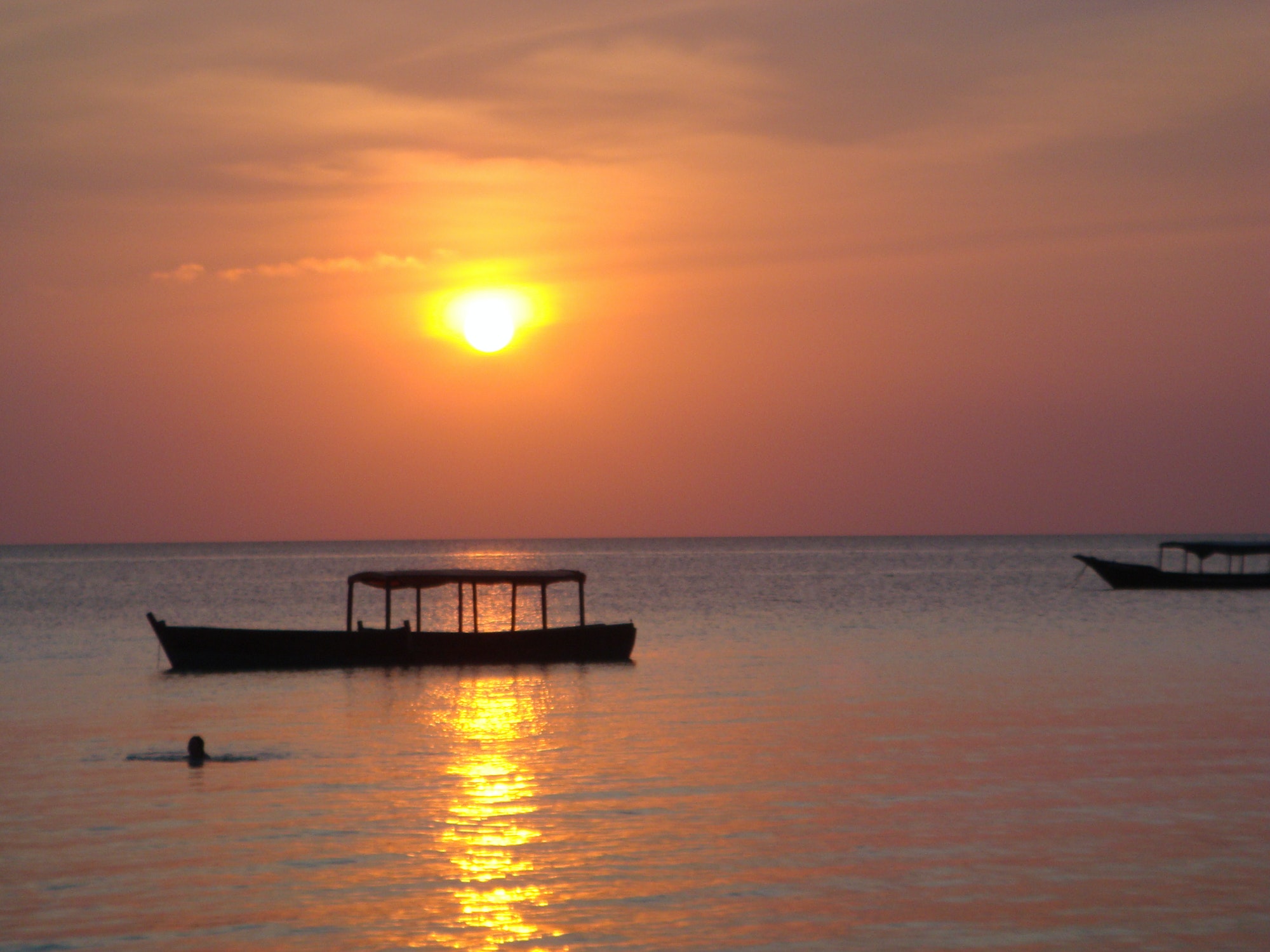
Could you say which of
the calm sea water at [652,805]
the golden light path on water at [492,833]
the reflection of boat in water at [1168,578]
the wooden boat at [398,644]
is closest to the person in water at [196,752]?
the calm sea water at [652,805]

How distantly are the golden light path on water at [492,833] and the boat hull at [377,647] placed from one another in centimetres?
1120

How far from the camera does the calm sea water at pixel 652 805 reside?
14.3 metres

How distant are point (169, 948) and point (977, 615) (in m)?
58.8

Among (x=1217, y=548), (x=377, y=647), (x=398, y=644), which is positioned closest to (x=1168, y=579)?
(x=1217, y=548)

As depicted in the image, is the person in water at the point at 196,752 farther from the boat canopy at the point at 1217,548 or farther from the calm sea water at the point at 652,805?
the boat canopy at the point at 1217,548

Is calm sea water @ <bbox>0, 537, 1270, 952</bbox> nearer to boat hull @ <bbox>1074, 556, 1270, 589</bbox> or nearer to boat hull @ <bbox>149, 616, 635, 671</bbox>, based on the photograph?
boat hull @ <bbox>149, 616, 635, 671</bbox>

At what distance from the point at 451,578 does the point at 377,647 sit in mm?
3197

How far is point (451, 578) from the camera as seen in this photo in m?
44.0

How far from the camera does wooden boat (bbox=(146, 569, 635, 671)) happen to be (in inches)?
1656

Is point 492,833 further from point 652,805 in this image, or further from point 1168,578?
point 1168,578

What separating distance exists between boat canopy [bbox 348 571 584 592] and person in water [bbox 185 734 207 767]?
17.8 meters

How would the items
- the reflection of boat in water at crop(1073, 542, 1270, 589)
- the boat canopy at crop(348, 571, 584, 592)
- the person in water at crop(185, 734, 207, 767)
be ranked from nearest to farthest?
1. the person in water at crop(185, 734, 207, 767)
2. the boat canopy at crop(348, 571, 584, 592)
3. the reflection of boat in water at crop(1073, 542, 1270, 589)

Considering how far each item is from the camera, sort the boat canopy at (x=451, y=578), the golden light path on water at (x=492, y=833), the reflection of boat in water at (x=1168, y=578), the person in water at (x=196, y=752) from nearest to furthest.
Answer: the golden light path on water at (x=492, y=833) < the person in water at (x=196, y=752) < the boat canopy at (x=451, y=578) < the reflection of boat in water at (x=1168, y=578)

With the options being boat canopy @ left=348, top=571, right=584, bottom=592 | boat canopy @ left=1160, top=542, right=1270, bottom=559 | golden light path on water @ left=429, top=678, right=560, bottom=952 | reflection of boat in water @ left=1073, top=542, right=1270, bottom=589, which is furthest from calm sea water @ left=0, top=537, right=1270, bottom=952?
reflection of boat in water @ left=1073, top=542, right=1270, bottom=589
